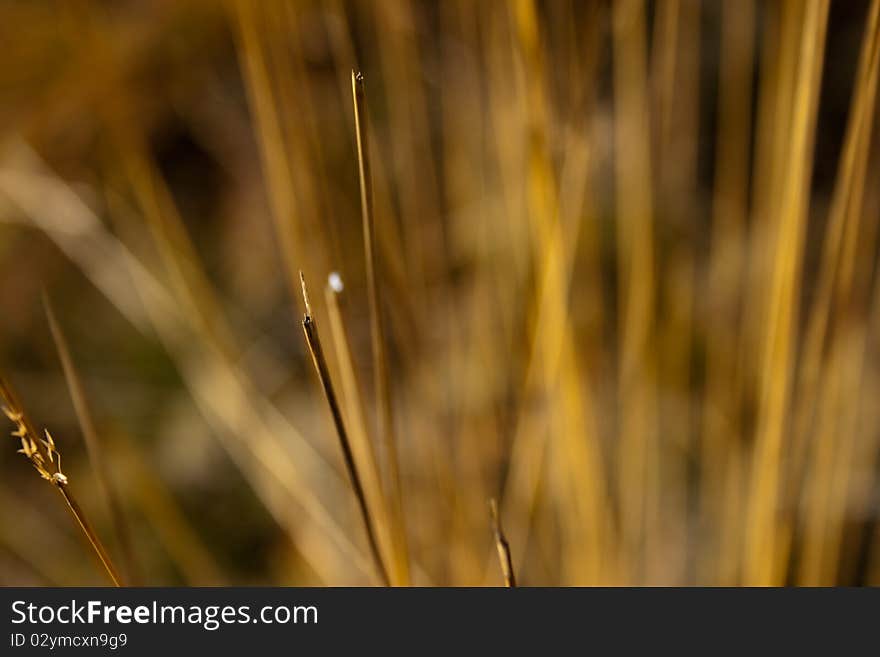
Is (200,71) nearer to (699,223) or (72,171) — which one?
(72,171)

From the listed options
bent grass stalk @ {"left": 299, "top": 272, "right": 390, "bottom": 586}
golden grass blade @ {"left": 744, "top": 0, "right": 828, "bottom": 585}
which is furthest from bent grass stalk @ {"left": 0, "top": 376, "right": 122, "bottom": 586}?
golden grass blade @ {"left": 744, "top": 0, "right": 828, "bottom": 585}

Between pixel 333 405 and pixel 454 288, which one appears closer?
pixel 333 405

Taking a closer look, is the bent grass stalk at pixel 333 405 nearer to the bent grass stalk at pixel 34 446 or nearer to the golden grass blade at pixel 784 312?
the bent grass stalk at pixel 34 446

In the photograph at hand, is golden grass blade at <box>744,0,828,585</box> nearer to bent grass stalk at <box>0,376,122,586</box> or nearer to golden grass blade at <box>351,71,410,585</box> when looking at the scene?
golden grass blade at <box>351,71,410,585</box>

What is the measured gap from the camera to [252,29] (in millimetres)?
382

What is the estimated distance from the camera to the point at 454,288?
819 millimetres

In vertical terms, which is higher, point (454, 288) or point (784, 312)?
point (454, 288)

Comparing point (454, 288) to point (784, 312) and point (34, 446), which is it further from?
point (34, 446)

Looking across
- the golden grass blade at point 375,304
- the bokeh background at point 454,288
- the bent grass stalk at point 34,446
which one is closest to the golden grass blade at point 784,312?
the bokeh background at point 454,288

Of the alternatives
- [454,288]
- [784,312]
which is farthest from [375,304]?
[454,288]

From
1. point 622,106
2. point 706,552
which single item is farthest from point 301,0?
point 706,552

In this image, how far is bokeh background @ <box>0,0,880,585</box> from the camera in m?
0.47

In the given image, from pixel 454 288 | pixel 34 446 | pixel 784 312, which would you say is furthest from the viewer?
pixel 454 288

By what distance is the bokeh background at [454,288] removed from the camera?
466mm
